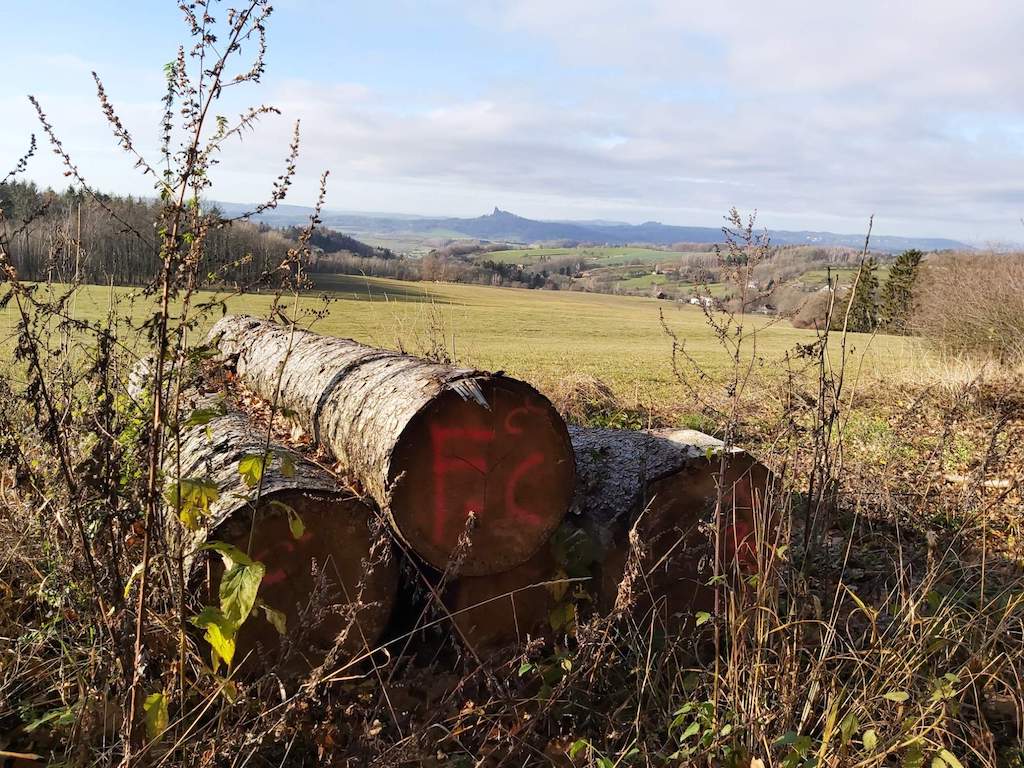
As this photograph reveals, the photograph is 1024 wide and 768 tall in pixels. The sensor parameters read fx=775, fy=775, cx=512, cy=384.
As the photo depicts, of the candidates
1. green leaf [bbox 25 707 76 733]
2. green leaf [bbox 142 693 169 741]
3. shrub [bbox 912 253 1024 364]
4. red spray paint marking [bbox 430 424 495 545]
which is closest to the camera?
green leaf [bbox 142 693 169 741]

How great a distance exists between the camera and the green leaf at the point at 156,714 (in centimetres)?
204

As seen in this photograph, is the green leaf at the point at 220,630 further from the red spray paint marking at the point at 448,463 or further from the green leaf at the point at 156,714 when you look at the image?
the red spray paint marking at the point at 448,463

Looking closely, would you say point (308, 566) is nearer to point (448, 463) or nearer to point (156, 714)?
point (448, 463)

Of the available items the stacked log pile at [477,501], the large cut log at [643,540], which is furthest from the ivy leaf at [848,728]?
the large cut log at [643,540]

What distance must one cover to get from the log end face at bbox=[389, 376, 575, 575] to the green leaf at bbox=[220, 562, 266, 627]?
1.04 meters

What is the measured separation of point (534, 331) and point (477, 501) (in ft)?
104

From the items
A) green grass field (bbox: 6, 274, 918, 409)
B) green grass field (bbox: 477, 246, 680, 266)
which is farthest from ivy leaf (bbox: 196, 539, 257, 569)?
green grass field (bbox: 477, 246, 680, 266)

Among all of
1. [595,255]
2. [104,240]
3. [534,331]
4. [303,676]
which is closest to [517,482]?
[303,676]

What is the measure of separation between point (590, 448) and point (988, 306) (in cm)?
1240

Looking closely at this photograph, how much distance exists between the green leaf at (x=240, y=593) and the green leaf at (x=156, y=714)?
37cm

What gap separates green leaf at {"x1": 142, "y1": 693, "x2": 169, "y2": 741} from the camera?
204cm

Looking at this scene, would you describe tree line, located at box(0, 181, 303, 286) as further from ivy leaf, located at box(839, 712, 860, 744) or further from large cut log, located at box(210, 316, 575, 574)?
ivy leaf, located at box(839, 712, 860, 744)

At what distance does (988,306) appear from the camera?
1346cm

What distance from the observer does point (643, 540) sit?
3490 millimetres
